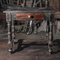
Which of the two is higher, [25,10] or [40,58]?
[25,10]

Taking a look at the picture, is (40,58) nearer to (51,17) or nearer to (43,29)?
(51,17)

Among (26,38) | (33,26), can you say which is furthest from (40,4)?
(26,38)

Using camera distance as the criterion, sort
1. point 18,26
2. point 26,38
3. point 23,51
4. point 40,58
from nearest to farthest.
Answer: point 40,58 < point 23,51 < point 26,38 < point 18,26

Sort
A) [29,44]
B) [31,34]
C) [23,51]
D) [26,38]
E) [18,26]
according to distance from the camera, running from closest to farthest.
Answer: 1. [23,51]
2. [29,44]
3. [26,38]
4. [31,34]
5. [18,26]

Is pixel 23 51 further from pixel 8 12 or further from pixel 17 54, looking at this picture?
pixel 8 12

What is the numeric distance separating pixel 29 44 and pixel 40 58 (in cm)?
81

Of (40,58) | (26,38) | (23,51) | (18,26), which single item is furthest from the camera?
(18,26)

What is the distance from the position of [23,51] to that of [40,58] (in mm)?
462

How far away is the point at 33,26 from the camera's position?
4793 millimetres

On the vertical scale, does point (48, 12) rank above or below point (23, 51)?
above

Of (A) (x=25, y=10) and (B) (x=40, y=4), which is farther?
(B) (x=40, y=4)

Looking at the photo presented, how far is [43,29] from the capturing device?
4762 millimetres

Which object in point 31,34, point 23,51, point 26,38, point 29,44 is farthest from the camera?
point 31,34

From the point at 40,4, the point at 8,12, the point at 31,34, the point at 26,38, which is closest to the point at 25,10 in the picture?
the point at 8,12
